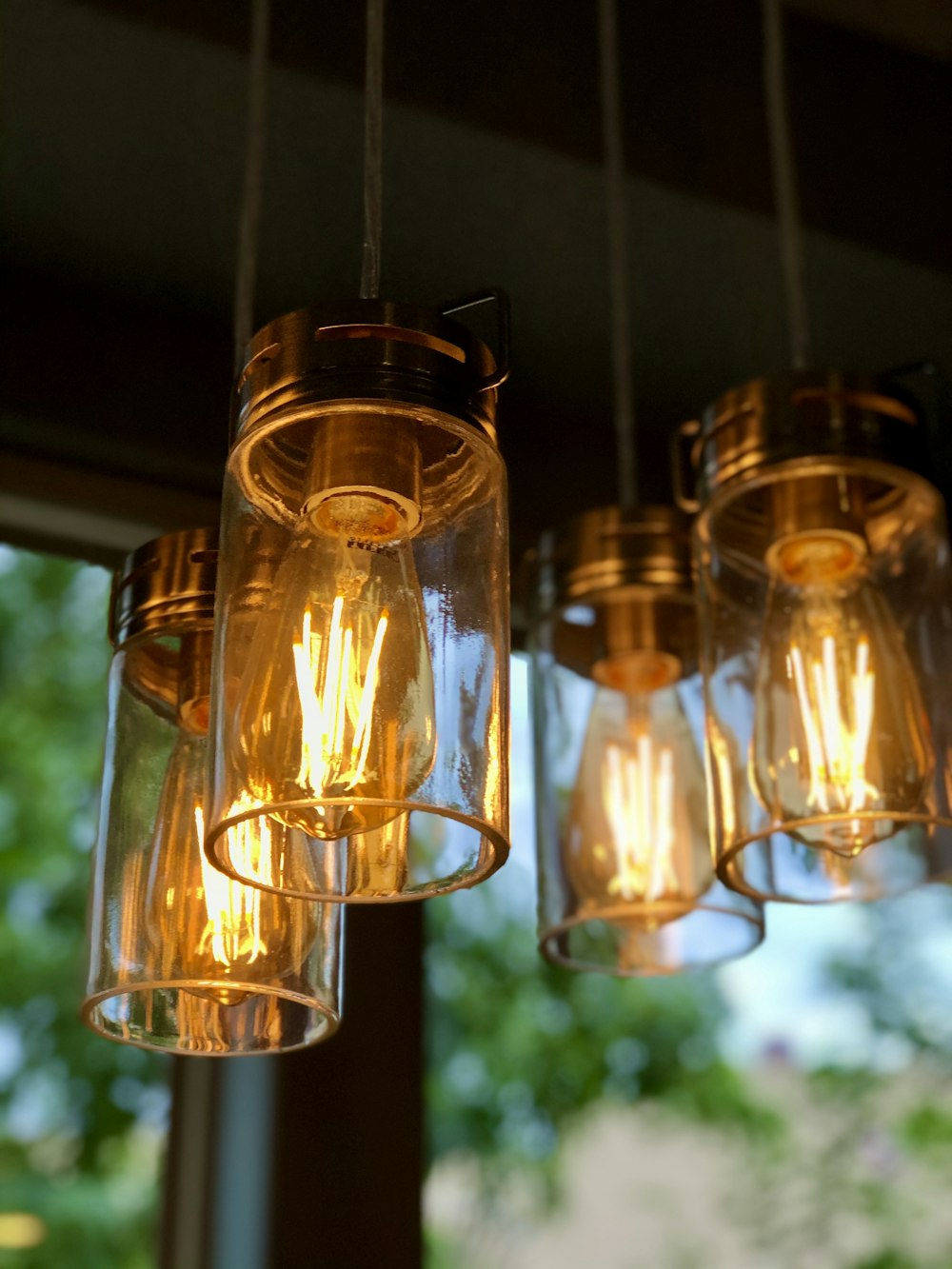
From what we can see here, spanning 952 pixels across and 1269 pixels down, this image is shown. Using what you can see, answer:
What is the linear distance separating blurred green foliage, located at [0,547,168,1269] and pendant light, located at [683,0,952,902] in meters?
2.69

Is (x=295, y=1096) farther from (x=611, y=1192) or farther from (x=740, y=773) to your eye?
(x=611, y=1192)

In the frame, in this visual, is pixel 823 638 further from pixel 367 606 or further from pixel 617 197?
pixel 617 197

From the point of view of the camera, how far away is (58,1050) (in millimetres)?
3355

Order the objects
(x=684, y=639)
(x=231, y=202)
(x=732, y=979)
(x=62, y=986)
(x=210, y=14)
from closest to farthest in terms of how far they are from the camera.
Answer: (x=684, y=639) → (x=210, y=14) → (x=231, y=202) → (x=62, y=986) → (x=732, y=979)

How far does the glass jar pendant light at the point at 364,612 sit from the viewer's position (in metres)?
0.56

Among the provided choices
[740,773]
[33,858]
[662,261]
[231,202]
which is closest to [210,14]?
[231,202]

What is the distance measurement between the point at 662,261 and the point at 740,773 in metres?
0.63

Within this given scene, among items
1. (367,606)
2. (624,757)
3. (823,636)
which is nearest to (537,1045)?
(624,757)

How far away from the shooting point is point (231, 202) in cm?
120

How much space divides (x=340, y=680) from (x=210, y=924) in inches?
5.6

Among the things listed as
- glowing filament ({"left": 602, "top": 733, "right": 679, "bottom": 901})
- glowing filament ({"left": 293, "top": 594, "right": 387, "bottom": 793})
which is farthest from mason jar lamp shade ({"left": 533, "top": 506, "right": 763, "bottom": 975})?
glowing filament ({"left": 293, "top": 594, "right": 387, "bottom": 793})

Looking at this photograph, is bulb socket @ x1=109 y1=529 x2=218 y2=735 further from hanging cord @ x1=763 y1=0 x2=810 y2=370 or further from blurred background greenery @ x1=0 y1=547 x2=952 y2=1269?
blurred background greenery @ x1=0 y1=547 x2=952 y2=1269

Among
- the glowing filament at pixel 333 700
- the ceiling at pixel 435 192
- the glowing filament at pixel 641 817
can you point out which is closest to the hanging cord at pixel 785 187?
the ceiling at pixel 435 192

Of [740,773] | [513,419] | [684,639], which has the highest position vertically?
[513,419]
